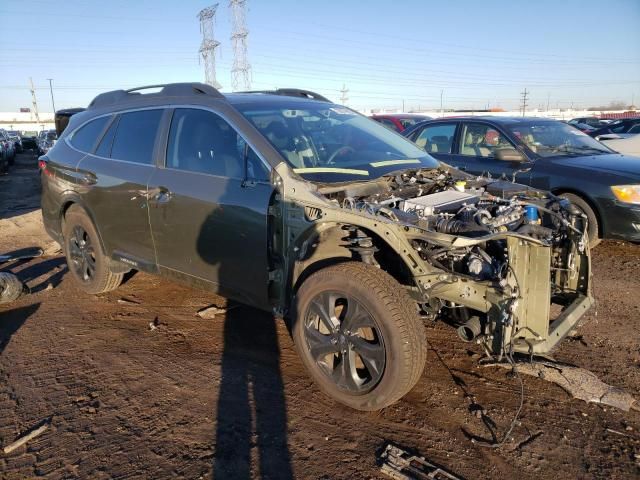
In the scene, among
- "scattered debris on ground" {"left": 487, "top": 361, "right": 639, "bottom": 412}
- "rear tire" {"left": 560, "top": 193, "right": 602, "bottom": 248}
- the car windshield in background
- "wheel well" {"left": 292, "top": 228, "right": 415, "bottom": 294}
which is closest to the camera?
"scattered debris on ground" {"left": 487, "top": 361, "right": 639, "bottom": 412}

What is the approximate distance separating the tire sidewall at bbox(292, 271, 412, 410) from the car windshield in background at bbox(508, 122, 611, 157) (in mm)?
4764

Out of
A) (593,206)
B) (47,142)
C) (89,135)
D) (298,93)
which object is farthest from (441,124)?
(47,142)

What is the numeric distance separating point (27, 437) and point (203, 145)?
223cm

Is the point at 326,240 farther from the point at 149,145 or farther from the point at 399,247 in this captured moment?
the point at 149,145

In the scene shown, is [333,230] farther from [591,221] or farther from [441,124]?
[441,124]

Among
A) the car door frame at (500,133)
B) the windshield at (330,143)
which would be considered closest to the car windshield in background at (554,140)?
the car door frame at (500,133)

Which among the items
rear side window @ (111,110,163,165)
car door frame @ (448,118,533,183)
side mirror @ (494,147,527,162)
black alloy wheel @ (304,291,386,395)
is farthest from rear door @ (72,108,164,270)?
car door frame @ (448,118,533,183)

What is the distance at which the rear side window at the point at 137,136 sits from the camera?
421 centimetres

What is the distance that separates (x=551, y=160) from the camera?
21.0 feet

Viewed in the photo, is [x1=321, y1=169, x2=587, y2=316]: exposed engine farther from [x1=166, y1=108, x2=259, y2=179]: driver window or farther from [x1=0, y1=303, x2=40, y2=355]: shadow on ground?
[x1=0, y1=303, x2=40, y2=355]: shadow on ground

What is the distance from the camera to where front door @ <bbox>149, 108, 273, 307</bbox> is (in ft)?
11.1

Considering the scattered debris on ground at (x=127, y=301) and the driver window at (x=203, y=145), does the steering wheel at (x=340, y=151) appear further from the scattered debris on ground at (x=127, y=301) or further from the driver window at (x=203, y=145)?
the scattered debris on ground at (x=127, y=301)

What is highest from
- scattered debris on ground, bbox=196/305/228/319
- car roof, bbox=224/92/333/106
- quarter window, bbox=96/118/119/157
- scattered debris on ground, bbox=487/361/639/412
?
car roof, bbox=224/92/333/106

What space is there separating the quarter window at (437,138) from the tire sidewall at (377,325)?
485cm
